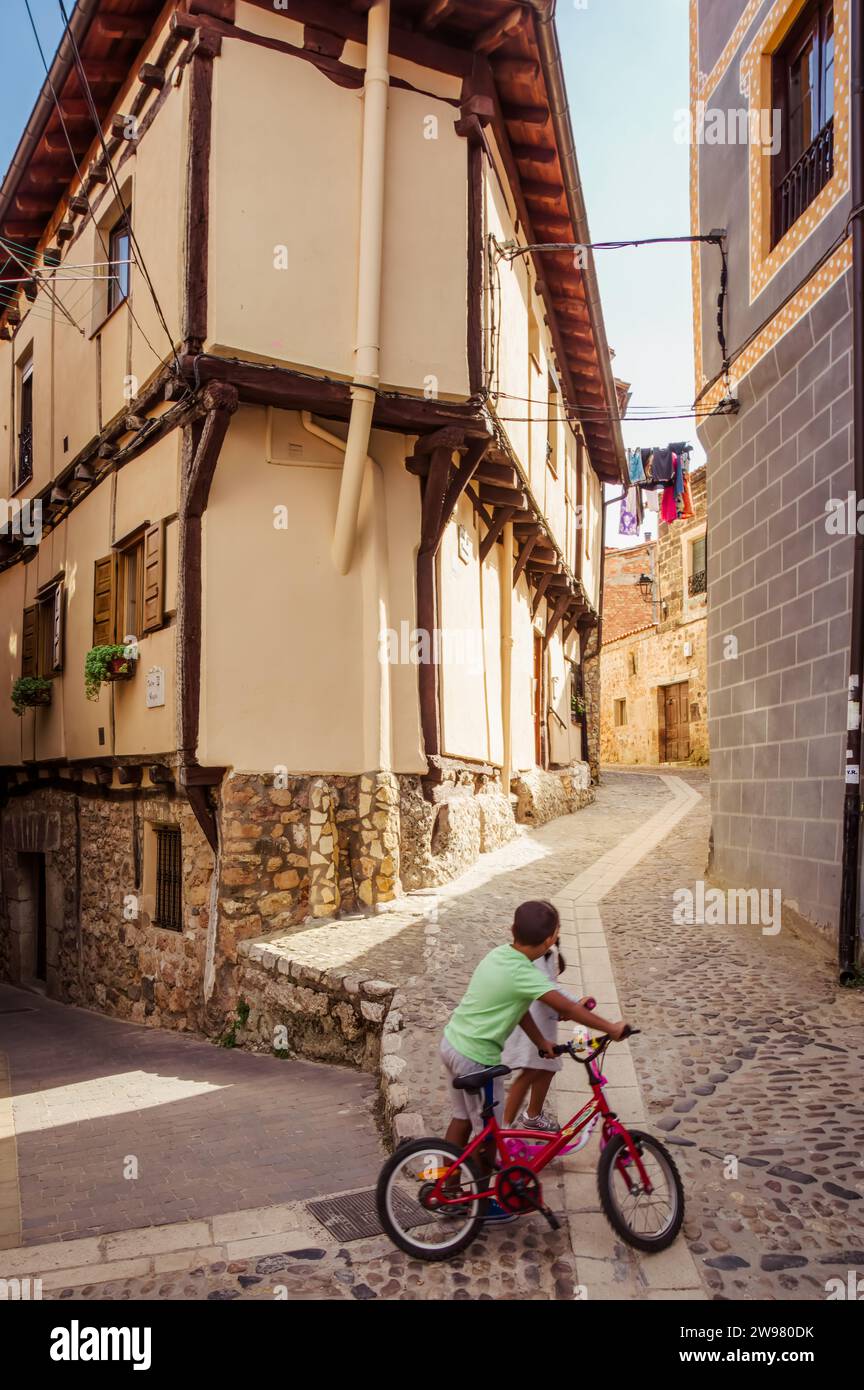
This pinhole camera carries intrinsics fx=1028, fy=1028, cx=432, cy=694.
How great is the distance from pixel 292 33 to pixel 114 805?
751 cm

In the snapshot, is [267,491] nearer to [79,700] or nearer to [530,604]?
[79,700]

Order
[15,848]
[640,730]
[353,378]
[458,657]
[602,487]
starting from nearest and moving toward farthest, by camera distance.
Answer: [353,378] < [458,657] < [15,848] < [602,487] < [640,730]

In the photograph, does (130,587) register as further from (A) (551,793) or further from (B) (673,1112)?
(A) (551,793)

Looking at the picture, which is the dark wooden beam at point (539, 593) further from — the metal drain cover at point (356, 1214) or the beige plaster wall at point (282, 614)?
the metal drain cover at point (356, 1214)

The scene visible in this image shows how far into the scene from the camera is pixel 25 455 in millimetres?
14391

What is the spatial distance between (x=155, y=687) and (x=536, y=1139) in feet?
21.3

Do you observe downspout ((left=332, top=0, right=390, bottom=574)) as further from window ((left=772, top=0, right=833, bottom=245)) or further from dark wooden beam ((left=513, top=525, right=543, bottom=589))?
dark wooden beam ((left=513, top=525, right=543, bottom=589))

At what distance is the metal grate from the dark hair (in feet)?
20.5

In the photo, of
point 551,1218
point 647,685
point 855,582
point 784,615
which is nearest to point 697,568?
point 647,685

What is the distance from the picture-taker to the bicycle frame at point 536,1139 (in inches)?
147

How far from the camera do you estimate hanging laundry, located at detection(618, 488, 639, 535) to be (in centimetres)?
1755

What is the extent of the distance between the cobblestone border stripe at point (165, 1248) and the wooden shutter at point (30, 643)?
10073 millimetres
